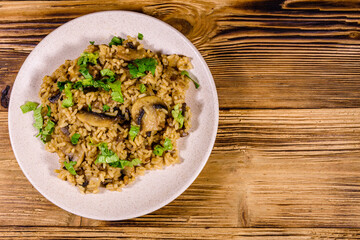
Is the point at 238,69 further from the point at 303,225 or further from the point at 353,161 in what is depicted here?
the point at 303,225

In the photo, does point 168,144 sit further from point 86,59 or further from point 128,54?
point 86,59

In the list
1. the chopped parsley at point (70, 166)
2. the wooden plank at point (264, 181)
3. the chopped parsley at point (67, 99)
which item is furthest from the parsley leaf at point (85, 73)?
the wooden plank at point (264, 181)

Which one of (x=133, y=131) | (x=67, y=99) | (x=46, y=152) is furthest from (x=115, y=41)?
(x=46, y=152)

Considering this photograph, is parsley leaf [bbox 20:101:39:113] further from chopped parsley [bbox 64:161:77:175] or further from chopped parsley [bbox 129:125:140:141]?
chopped parsley [bbox 129:125:140:141]

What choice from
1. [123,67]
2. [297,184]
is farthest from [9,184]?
[297,184]

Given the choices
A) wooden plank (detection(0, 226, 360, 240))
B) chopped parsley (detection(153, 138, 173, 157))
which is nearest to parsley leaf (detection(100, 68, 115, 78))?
chopped parsley (detection(153, 138, 173, 157))

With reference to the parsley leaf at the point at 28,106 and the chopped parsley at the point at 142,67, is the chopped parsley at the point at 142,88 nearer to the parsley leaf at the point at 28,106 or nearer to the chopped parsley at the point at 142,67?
the chopped parsley at the point at 142,67
